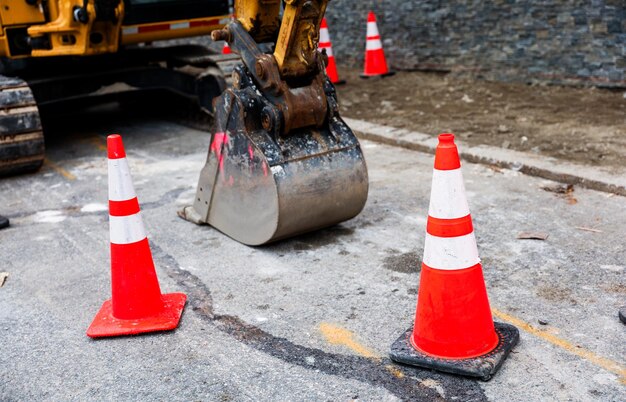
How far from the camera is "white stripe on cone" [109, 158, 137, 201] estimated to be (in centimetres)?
366

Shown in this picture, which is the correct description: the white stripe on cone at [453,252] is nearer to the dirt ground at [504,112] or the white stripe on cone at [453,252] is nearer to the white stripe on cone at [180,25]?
the dirt ground at [504,112]

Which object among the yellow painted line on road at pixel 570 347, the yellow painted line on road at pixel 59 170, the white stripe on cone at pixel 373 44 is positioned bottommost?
the yellow painted line on road at pixel 59 170

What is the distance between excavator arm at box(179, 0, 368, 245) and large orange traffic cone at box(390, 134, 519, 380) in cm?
145

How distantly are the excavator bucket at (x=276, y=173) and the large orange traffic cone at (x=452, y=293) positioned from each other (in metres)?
1.44

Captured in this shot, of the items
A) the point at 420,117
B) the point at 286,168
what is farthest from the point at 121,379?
the point at 420,117

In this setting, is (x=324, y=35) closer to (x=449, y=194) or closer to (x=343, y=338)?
(x=343, y=338)

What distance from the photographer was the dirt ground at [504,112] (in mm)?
6594

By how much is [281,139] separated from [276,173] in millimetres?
269

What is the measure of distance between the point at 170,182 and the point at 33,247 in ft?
5.22

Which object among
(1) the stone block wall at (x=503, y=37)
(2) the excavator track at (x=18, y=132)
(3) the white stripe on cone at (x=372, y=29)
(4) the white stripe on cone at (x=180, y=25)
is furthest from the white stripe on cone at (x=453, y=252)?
(3) the white stripe on cone at (x=372, y=29)

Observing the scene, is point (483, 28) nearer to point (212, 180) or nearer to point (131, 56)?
point (131, 56)

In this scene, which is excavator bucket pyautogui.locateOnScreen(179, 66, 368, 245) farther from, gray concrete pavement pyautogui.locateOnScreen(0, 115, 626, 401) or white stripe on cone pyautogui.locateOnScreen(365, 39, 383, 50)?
white stripe on cone pyautogui.locateOnScreen(365, 39, 383, 50)

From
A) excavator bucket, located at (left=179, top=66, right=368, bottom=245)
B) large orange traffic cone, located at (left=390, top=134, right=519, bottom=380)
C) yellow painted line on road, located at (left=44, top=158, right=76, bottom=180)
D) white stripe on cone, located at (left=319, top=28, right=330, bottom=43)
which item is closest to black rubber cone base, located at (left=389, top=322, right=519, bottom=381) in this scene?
large orange traffic cone, located at (left=390, top=134, right=519, bottom=380)

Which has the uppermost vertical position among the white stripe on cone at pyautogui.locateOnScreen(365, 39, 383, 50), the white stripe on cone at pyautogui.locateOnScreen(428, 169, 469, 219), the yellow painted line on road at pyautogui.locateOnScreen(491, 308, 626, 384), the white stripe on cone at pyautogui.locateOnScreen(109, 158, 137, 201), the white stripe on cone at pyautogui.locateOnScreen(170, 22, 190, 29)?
the white stripe on cone at pyautogui.locateOnScreen(170, 22, 190, 29)
